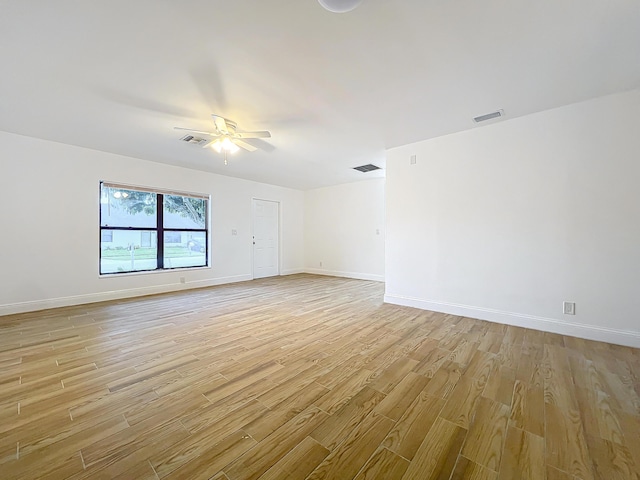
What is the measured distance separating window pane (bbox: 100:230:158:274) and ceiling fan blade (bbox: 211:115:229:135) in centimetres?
312

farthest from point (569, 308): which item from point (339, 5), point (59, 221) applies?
point (59, 221)

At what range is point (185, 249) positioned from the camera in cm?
559

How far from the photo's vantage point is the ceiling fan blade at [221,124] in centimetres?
283

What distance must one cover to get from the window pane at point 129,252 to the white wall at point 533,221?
15.6ft

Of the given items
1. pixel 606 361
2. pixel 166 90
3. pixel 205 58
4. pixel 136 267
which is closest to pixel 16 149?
pixel 136 267

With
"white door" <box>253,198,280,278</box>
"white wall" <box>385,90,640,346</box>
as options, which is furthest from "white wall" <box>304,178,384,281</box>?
"white wall" <box>385,90,640,346</box>

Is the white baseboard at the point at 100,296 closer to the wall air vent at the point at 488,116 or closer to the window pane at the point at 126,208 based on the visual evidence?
the window pane at the point at 126,208

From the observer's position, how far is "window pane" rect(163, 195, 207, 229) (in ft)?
17.4

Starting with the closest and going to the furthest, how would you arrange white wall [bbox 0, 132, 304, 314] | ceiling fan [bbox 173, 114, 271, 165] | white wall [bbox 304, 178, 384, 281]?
1. ceiling fan [bbox 173, 114, 271, 165]
2. white wall [bbox 0, 132, 304, 314]
3. white wall [bbox 304, 178, 384, 281]

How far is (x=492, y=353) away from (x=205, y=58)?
3.66 m

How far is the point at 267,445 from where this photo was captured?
1364mm

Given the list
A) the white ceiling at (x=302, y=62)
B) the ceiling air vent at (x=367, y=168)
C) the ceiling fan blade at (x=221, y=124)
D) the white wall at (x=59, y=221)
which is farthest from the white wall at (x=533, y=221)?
the white wall at (x=59, y=221)

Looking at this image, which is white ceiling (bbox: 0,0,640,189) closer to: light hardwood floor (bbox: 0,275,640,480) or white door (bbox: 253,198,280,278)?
light hardwood floor (bbox: 0,275,640,480)

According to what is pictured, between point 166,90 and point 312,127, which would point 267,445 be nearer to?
point 166,90
